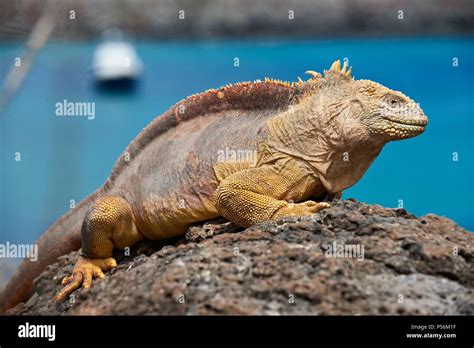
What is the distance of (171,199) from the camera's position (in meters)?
5.31

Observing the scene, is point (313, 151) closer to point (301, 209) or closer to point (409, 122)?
point (301, 209)

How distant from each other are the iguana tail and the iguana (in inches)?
18.3

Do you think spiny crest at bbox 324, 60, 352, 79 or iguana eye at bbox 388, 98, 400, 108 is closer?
iguana eye at bbox 388, 98, 400, 108

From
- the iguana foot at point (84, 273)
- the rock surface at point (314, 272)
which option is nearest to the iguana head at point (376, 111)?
the rock surface at point (314, 272)

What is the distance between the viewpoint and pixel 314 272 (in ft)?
12.5

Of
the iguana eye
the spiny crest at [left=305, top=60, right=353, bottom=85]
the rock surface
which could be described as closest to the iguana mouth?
the iguana eye

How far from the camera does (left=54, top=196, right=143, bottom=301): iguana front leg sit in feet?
17.5

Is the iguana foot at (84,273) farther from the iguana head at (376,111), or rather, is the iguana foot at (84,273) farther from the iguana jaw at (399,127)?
the iguana jaw at (399,127)

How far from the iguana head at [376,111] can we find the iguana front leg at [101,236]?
2.04m

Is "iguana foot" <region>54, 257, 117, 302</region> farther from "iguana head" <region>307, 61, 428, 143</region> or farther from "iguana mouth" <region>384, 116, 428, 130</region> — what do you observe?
"iguana mouth" <region>384, 116, 428, 130</region>

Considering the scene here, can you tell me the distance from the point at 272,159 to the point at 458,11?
9.15 ft

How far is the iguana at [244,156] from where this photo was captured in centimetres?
471

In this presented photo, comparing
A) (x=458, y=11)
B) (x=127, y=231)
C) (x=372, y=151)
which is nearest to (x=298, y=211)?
(x=372, y=151)
